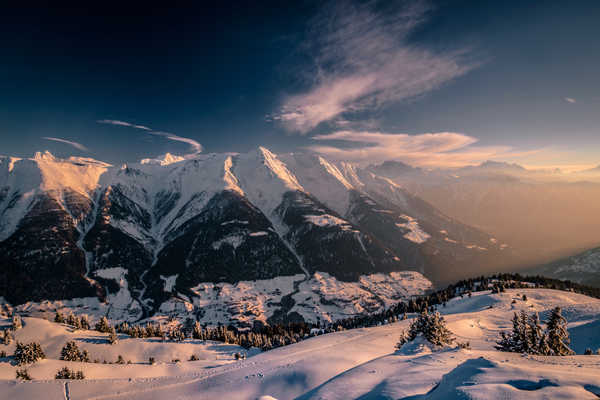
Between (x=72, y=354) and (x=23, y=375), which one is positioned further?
(x=72, y=354)

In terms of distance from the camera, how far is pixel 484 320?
6756 centimetres

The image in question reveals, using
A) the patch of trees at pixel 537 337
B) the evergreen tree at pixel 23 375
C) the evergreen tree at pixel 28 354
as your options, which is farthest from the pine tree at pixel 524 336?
the evergreen tree at pixel 28 354

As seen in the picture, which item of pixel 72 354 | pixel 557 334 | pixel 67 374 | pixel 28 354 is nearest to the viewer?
pixel 557 334

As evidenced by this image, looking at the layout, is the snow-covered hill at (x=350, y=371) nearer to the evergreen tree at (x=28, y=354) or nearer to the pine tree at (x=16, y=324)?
the evergreen tree at (x=28, y=354)

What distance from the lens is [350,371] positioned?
2255 cm

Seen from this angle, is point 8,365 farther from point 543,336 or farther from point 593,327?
point 593,327

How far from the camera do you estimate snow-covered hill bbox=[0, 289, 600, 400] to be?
39.5ft

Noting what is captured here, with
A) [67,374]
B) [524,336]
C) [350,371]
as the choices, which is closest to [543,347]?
[524,336]

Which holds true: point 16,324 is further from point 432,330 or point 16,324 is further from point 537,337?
point 537,337

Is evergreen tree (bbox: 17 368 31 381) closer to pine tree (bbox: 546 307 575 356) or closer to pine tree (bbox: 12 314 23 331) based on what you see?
pine tree (bbox: 12 314 23 331)

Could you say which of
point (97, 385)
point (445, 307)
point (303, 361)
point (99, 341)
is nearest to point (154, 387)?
point (97, 385)

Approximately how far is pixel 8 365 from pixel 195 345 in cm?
4757

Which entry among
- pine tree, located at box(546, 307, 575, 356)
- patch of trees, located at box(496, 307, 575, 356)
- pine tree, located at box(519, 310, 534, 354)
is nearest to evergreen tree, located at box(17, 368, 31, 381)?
patch of trees, located at box(496, 307, 575, 356)

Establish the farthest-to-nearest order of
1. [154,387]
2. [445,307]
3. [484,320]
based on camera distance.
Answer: [445,307]
[484,320]
[154,387]
